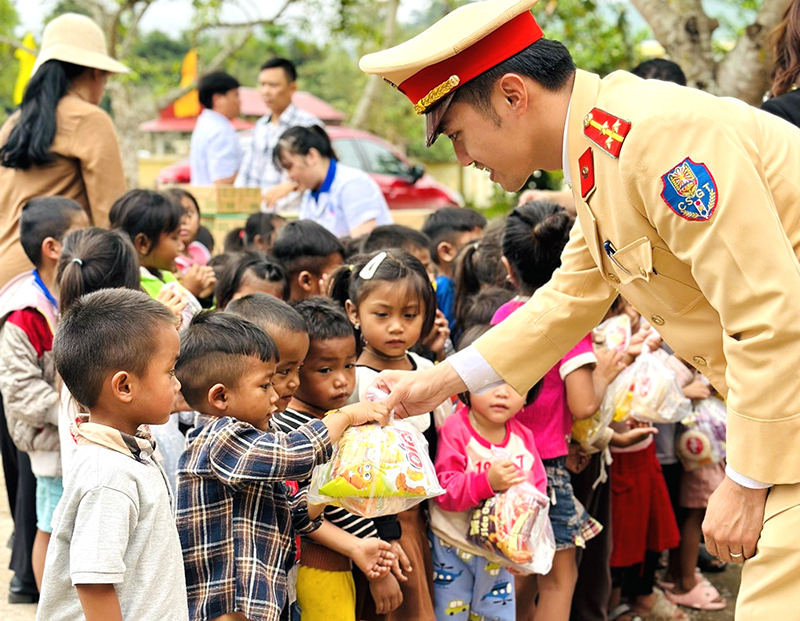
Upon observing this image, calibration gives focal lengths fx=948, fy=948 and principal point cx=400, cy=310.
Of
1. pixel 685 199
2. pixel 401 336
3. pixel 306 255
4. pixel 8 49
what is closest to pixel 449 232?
pixel 306 255

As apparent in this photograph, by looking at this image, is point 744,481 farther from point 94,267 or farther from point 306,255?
point 306,255

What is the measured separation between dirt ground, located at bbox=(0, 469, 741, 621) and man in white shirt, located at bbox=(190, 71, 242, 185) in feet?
10.2

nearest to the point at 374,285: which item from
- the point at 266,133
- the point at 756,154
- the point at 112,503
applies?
the point at 112,503

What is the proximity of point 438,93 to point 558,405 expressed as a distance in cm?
178

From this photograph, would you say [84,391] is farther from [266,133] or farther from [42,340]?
[266,133]

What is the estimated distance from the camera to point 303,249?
4559mm

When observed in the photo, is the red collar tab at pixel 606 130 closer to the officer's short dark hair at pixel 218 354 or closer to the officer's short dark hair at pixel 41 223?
the officer's short dark hair at pixel 218 354

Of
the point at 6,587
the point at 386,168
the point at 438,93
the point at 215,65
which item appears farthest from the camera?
the point at 386,168

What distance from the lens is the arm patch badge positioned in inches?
74.8

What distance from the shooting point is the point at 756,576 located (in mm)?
2002

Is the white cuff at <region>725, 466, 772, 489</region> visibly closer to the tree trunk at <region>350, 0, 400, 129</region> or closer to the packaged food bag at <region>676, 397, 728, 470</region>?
the packaged food bag at <region>676, 397, 728, 470</region>

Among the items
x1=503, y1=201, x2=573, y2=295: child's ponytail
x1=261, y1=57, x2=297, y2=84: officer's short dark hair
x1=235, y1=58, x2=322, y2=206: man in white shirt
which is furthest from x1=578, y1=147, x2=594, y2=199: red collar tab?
x1=261, y1=57, x2=297, y2=84: officer's short dark hair

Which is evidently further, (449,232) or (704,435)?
(449,232)

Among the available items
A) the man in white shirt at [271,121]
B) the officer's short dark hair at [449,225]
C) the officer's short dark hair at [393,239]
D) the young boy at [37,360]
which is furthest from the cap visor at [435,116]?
the man in white shirt at [271,121]
